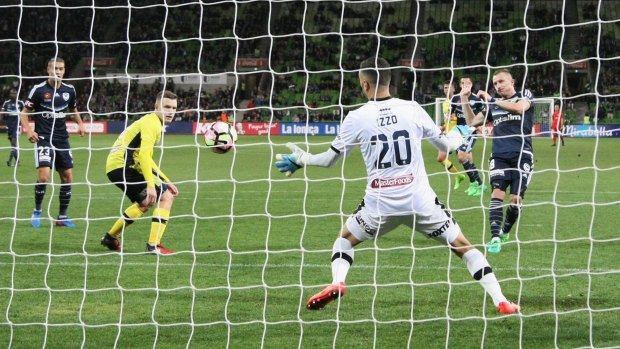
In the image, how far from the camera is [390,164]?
6.37 meters

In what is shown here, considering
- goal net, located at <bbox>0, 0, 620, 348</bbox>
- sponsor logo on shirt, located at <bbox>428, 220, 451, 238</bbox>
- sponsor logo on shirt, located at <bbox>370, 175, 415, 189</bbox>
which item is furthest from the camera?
sponsor logo on shirt, located at <bbox>428, 220, 451, 238</bbox>

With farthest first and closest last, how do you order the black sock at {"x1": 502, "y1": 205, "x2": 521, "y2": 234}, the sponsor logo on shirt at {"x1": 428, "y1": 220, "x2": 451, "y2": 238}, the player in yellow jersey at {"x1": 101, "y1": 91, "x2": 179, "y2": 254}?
the black sock at {"x1": 502, "y1": 205, "x2": 521, "y2": 234}
the player in yellow jersey at {"x1": 101, "y1": 91, "x2": 179, "y2": 254}
the sponsor logo on shirt at {"x1": 428, "y1": 220, "x2": 451, "y2": 238}

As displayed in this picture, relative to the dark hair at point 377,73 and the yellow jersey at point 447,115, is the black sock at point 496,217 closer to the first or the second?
the yellow jersey at point 447,115

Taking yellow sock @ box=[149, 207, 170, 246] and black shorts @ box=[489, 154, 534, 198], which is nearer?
yellow sock @ box=[149, 207, 170, 246]

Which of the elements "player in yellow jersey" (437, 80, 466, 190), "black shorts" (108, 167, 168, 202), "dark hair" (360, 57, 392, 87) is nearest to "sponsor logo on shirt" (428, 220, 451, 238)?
"player in yellow jersey" (437, 80, 466, 190)

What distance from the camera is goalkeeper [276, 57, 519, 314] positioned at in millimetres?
6301

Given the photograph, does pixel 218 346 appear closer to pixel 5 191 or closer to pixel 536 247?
pixel 536 247

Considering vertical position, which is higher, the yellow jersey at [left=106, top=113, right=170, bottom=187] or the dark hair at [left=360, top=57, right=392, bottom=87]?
the dark hair at [left=360, top=57, right=392, bottom=87]

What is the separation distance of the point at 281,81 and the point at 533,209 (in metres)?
30.9

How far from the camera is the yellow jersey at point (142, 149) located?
888cm

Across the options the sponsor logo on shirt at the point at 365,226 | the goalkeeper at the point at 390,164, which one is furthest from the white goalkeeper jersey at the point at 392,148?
the sponsor logo on shirt at the point at 365,226

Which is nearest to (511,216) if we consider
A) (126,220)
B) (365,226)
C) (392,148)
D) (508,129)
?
(508,129)

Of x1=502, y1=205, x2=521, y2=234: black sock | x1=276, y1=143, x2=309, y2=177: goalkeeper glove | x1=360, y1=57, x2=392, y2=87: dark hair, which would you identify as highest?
x1=360, y1=57, x2=392, y2=87: dark hair

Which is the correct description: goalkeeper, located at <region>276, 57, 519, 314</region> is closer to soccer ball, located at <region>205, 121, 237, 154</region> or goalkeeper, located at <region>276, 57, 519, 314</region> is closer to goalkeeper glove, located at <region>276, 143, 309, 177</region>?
goalkeeper glove, located at <region>276, 143, 309, 177</region>
